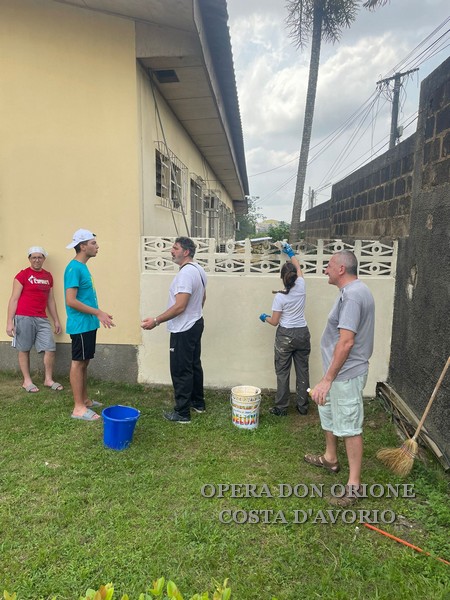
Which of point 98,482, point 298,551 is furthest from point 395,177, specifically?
point 98,482

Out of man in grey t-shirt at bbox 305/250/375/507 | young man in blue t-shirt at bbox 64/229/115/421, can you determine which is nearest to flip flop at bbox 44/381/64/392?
young man in blue t-shirt at bbox 64/229/115/421

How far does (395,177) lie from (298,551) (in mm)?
3844

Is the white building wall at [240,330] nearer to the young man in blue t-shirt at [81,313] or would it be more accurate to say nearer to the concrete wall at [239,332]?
the concrete wall at [239,332]

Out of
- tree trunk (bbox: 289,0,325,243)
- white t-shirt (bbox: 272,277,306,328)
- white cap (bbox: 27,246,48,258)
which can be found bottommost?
white t-shirt (bbox: 272,277,306,328)

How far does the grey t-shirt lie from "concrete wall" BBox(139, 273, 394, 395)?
171cm

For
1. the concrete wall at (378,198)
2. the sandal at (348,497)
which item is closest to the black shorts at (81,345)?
the sandal at (348,497)

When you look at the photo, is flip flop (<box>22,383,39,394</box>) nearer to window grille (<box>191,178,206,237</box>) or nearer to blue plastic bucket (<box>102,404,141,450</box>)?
blue plastic bucket (<box>102,404,141,450</box>)

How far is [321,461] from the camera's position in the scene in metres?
3.25

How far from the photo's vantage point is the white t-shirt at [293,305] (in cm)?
411

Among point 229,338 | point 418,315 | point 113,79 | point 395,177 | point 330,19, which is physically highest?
point 330,19

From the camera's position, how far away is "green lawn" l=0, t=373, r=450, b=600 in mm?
2133

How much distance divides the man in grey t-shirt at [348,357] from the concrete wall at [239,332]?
1702 millimetres

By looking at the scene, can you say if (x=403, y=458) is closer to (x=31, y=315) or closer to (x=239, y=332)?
(x=239, y=332)

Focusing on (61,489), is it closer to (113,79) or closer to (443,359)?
(443,359)
